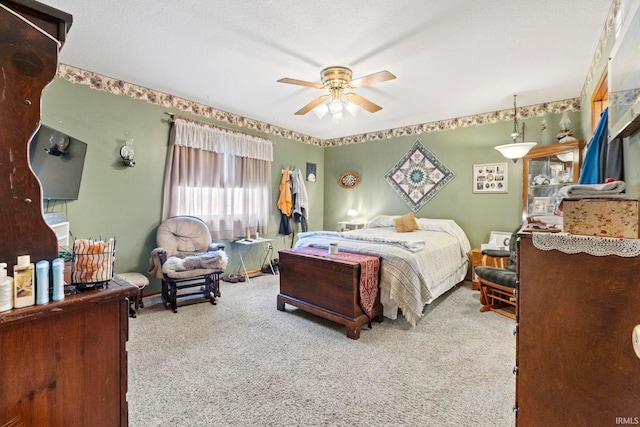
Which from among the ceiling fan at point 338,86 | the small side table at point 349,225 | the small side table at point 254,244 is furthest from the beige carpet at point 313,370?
the small side table at point 349,225

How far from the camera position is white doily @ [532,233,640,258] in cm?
98

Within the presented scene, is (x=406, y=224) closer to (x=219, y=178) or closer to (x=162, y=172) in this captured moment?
(x=219, y=178)

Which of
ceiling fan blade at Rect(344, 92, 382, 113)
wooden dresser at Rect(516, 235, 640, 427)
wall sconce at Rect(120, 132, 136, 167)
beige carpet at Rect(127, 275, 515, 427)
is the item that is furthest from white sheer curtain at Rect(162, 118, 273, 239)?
wooden dresser at Rect(516, 235, 640, 427)

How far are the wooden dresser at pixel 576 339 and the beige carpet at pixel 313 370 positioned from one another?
0.59 m

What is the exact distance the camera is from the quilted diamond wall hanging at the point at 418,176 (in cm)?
482

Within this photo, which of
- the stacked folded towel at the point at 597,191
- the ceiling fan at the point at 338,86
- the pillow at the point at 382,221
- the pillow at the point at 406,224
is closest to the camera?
the stacked folded towel at the point at 597,191

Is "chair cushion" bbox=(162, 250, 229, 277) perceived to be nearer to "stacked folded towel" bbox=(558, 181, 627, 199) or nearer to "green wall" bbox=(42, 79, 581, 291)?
"green wall" bbox=(42, 79, 581, 291)

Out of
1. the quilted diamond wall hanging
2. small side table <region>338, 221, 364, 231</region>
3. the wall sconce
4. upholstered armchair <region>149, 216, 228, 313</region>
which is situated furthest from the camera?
small side table <region>338, 221, 364, 231</region>

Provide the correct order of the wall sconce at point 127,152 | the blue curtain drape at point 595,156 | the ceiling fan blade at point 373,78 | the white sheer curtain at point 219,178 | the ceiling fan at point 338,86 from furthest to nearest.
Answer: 1. the white sheer curtain at point 219,178
2. the wall sconce at point 127,152
3. the ceiling fan at point 338,86
4. the ceiling fan blade at point 373,78
5. the blue curtain drape at point 595,156

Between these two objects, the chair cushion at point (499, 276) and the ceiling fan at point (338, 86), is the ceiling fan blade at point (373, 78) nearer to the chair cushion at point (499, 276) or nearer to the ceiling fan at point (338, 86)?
the ceiling fan at point (338, 86)

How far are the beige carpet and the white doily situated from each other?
1095 millimetres

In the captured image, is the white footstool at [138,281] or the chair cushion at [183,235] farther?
the chair cushion at [183,235]

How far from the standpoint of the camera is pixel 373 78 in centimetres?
252

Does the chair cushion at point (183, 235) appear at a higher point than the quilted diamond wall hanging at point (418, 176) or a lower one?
lower
